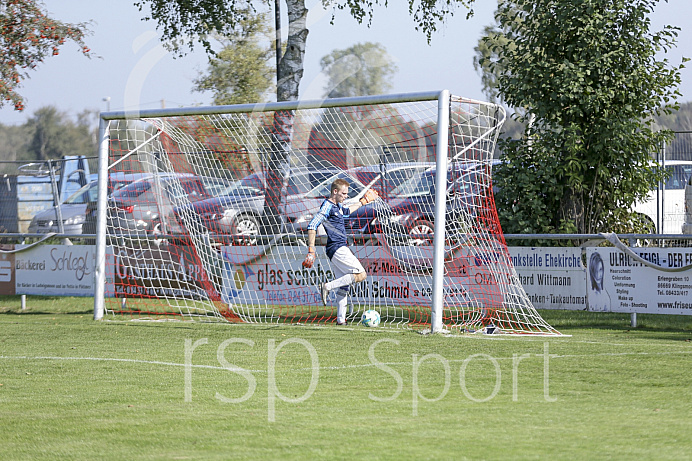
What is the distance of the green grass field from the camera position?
493 cm

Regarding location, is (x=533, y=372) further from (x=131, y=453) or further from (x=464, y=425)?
(x=131, y=453)

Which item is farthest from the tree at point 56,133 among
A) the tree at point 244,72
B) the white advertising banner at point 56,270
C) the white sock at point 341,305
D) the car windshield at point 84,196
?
the white sock at point 341,305

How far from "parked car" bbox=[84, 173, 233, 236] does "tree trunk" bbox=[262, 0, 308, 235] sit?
1026 millimetres

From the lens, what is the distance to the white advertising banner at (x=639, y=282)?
12266mm

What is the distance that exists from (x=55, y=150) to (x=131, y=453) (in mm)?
81857

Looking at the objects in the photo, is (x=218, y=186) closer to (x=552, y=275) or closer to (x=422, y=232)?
(x=422, y=232)

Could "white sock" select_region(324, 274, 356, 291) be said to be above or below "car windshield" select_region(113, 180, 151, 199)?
below

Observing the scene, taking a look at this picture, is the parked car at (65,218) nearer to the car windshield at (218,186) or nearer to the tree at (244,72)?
the car windshield at (218,186)

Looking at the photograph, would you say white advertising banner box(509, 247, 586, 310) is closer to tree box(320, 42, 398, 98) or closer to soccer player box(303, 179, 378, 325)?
soccer player box(303, 179, 378, 325)

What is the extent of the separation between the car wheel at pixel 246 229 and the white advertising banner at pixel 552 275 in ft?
14.9

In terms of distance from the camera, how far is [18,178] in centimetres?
→ 2142

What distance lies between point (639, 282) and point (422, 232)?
3568 millimetres

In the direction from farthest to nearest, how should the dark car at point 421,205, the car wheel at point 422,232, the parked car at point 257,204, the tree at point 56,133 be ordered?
the tree at point 56,133 → the parked car at point 257,204 → the car wheel at point 422,232 → the dark car at point 421,205

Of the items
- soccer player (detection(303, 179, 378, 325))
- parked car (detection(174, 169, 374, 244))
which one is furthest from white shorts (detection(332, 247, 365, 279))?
parked car (detection(174, 169, 374, 244))
